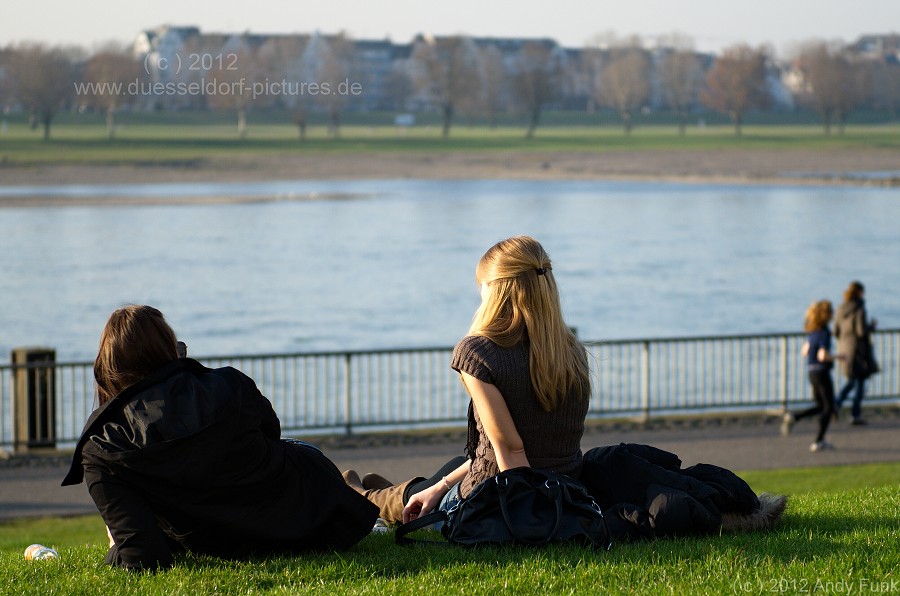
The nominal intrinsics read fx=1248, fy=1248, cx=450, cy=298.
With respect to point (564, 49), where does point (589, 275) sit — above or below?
below

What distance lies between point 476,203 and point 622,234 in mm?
16545

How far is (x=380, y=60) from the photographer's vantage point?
508ft

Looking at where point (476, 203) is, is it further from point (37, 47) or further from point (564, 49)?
point (564, 49)

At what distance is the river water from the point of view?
31562mm

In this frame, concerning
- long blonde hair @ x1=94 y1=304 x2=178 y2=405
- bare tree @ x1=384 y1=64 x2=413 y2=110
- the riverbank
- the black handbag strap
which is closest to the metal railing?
the black handbag strap

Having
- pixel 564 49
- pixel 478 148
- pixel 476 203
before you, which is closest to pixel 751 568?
pixel 476 203

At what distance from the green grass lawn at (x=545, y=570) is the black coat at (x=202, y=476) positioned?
130 mm

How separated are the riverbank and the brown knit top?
66.9 m

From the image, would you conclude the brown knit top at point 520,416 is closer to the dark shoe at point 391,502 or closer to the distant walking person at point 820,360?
the dark shoe at point 391,502

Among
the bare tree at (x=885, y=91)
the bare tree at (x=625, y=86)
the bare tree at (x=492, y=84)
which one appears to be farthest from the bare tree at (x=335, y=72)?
the bare tree at (x=885, y=91)

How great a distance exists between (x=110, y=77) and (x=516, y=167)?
102ft

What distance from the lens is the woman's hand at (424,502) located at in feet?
19.7

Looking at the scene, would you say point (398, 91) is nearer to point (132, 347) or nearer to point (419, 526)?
point (419, 526)

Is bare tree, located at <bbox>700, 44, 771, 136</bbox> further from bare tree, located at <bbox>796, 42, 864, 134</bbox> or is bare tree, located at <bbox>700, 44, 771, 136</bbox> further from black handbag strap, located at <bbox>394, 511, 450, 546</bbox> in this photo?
black handbag strap, located at <bbox>394, 511, 450, 546</bbox>
